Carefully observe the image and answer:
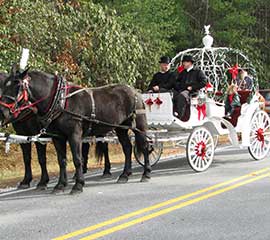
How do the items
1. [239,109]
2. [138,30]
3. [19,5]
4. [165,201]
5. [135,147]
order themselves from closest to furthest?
1. [165,201]
2. [135,147]
3. [239,109]
4. [19,5]
5. [138,30]

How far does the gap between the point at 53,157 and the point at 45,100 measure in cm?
712

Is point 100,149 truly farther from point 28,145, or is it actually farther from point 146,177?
point 28,145

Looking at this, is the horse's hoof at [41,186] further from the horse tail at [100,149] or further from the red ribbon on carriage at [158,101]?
the red ribbon on carriage at [158,101]

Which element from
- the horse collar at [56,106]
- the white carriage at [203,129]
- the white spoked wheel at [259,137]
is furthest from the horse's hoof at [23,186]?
the white spoked wheel at [259,137]

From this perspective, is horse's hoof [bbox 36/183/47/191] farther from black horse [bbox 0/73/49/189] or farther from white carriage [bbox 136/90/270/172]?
white carriage [bbox 136/90/270/172]

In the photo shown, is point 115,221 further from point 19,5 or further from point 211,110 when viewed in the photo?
point 19,5

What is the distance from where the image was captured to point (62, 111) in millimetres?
8875

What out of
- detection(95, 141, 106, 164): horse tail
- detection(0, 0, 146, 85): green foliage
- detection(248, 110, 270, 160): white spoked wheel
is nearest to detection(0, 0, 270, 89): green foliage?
detection(0, 0, 146, 85): green foliage

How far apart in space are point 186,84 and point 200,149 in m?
1.30

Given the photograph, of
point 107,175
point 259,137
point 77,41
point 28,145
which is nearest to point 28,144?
point 28,145

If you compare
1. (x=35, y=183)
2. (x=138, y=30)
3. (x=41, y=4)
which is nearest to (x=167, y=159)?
(x=35, y=183)

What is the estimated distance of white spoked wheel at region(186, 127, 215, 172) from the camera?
1072 centimetres

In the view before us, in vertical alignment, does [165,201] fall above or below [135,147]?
below

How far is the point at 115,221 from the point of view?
700 centimetres
